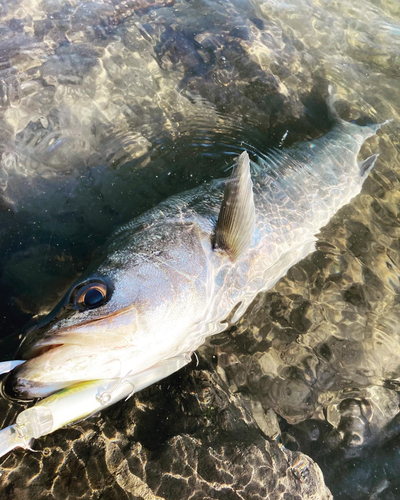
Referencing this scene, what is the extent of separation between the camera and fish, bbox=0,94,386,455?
208 centimetres

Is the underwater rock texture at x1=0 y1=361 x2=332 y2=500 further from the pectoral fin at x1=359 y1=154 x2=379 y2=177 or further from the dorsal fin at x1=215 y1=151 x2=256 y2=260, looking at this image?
the pectoral fin at x1=359 y1=154 x2=379 y2=177

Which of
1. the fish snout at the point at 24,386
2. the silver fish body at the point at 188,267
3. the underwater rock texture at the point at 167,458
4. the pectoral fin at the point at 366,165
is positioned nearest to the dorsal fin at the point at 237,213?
the silver fish body at the point at 188,267

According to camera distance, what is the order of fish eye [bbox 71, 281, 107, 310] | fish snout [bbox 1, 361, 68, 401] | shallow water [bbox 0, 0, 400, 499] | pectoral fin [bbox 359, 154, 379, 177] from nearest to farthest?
fish snout [bbox 1, 361, 68, 401]
fish eye [bbox 71, 281, 107, 310]
shallow water [bbox 0, 0, 400, 499]
pectoral fin [bbox 359, 154, 379, 177]

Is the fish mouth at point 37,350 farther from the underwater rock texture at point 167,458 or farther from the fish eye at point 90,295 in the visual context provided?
the underwater rock texture at point 167,458

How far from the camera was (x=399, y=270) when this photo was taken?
4.21 m

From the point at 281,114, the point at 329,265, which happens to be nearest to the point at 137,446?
the point at 329,265

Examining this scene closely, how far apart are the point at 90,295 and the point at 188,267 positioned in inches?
31.6

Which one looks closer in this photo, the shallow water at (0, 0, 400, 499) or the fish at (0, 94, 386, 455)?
the fish at (0, 94, 386, 455)

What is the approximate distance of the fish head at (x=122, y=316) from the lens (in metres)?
2.07

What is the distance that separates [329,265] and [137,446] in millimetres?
2871

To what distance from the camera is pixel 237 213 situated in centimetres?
294

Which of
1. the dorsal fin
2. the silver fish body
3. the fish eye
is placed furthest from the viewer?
the dorsal fin

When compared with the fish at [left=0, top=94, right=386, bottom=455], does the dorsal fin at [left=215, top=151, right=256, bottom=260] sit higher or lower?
higher

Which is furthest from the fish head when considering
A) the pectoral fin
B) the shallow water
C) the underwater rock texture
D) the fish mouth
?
the pectoral fin
